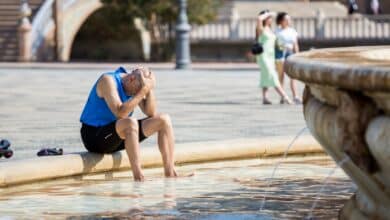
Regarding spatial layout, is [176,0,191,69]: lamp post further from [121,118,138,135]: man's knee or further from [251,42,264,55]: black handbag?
[121,118,138,135]: man's knee

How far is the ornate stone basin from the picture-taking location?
6496mm

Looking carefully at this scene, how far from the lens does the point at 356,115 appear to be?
21.8ft

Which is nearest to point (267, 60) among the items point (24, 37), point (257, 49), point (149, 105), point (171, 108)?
point (257, 49)

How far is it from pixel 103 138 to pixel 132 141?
0.93 ft

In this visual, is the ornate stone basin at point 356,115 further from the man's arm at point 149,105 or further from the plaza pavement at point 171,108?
the plaza pavement at point 171,108

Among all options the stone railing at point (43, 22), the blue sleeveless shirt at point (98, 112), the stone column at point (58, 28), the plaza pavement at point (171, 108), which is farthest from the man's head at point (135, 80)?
the stone column at point (58, 28)

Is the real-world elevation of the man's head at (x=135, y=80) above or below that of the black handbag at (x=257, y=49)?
above

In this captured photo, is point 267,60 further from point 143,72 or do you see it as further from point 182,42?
point 182,42

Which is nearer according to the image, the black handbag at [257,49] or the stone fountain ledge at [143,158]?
the stone fountain ledge at [143,158]

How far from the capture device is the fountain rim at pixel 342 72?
636 cm

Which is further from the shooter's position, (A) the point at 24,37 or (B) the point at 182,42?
(A) the point at 24,37

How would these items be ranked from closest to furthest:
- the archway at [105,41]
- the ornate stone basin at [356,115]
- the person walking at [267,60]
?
the ornate stone basin at [356,115]
the person walking at [267,60]
the archway at [105,41]

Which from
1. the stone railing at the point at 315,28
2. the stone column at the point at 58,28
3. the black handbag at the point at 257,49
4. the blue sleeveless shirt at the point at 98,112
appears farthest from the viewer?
the stone railing at the point at 315,28

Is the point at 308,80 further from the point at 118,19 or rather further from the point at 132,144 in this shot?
the point at 118,19
